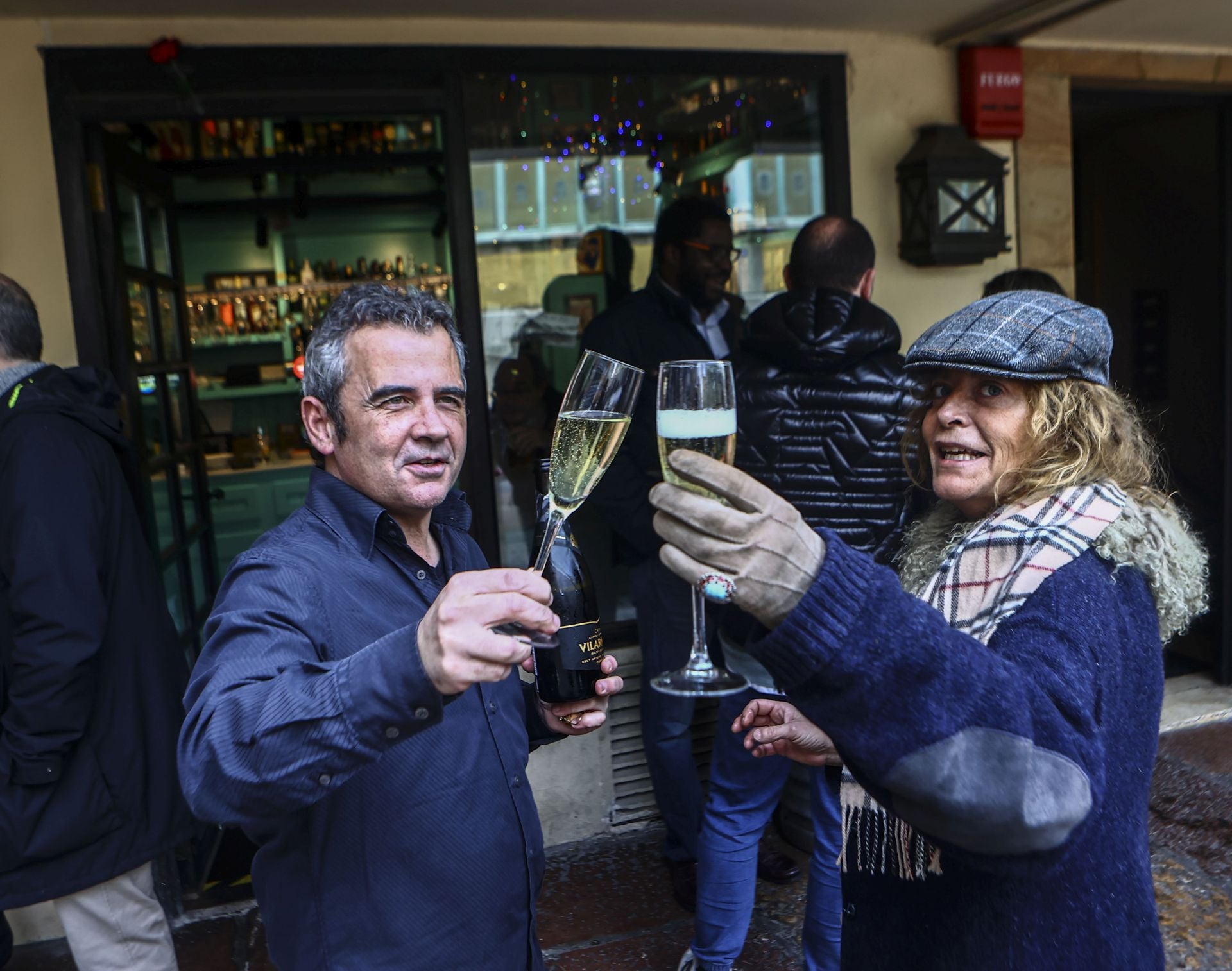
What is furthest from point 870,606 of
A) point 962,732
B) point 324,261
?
point 324,261

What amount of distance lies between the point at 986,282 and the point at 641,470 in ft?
6.14

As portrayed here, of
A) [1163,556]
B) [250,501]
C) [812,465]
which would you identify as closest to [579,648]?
[1163,556]

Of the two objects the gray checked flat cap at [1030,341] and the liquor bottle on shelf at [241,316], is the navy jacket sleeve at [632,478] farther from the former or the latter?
the liquor bottle on shelf at [241,316]

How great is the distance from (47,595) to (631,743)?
2314 millimetres

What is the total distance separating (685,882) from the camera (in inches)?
137

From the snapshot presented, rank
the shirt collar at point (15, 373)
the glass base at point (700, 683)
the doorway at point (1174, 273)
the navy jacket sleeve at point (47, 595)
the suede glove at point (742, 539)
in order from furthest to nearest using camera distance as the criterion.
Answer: the doorway at point (1174, 273), the shirt collar at point (15, 373), the navy jacket sleeve at point (47, 595), the glass base at point (700, 683), the suede glove at point (742, 539)

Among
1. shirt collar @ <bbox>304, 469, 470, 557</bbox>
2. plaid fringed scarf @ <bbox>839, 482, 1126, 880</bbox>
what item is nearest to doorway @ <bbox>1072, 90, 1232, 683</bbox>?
plaid fringed scarf @ <bbox>839, 482, 1126, 880</bbox>

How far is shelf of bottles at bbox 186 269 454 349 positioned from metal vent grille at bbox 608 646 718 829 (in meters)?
3.98

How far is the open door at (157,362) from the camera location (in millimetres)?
3463

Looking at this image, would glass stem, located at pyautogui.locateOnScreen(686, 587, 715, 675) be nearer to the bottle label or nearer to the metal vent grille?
the bottle label

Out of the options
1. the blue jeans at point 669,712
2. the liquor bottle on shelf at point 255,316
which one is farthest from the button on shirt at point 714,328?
the liquor bottle on shelf at point 255,316

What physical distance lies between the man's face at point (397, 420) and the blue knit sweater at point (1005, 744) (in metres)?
0.77

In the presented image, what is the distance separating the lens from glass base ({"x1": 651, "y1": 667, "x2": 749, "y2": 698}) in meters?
1.16

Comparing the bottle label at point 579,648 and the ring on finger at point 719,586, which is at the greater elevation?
the ring on finger at point 719,586
